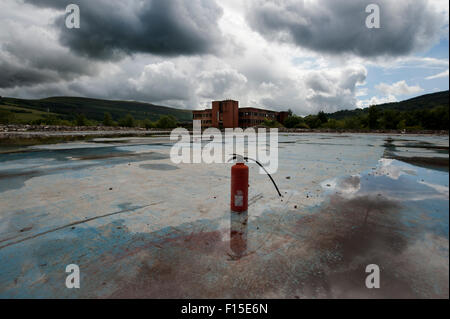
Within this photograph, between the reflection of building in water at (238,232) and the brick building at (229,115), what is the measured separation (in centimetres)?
8851

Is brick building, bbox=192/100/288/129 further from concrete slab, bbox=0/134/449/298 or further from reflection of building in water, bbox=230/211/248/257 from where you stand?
reflection of building in water, bbox=230/211/248/257

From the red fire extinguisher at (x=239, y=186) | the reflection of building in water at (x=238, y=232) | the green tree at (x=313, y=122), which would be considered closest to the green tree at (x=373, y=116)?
the green tree at (x=313, y=122)

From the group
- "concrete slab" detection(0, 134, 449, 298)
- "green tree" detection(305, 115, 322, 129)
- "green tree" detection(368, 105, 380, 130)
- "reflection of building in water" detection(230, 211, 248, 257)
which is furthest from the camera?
"green tree" detection(305, 115, 322, 129)

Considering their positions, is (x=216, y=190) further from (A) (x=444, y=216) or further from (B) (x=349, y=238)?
(A) (x=444, y=216)

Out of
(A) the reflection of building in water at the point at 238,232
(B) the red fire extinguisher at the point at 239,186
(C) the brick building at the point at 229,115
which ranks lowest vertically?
(A) the reflection of building in water at the point at 238,232

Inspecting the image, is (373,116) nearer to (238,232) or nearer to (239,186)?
(239,186)

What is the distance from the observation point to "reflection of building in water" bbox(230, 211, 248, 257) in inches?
102

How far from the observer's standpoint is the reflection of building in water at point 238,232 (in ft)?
8.48

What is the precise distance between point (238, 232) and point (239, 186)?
0.84 metres

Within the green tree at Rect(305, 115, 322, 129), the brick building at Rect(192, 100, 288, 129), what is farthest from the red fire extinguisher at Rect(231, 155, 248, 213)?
the green tree at Rect(305, 115, 322, 129)

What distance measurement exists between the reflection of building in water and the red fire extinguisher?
12cm

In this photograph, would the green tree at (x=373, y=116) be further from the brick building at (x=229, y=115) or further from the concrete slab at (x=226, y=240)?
the concrete slab at (x=226, y=240)

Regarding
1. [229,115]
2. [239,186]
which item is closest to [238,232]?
[239,186]
